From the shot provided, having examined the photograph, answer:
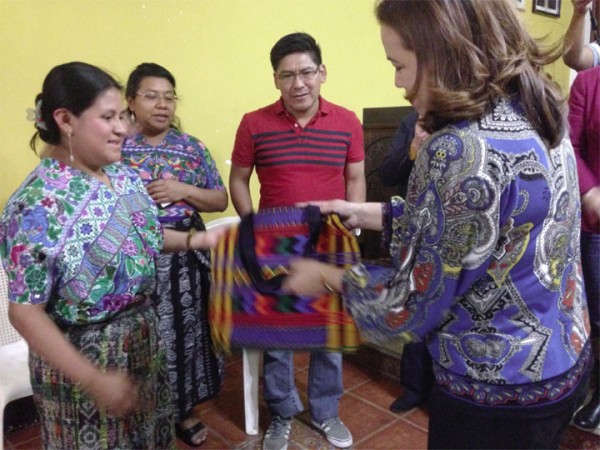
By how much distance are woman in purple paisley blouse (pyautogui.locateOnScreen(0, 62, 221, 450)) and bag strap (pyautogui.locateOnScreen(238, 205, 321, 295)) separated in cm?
29

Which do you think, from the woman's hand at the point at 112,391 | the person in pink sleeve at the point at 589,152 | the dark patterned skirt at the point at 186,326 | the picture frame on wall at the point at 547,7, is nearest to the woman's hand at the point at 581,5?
the person in pink sleeve at the point at 589,152

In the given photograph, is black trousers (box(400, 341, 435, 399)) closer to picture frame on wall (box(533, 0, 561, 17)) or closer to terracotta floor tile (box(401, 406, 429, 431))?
terracotta floor tile (box(401, 406, 429, 431))

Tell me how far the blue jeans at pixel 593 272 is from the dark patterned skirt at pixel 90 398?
1.76 meters

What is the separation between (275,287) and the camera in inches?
43.6

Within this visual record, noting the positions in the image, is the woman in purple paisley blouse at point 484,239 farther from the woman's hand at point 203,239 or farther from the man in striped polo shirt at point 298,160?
the man in striped polo shirt at point 298,160

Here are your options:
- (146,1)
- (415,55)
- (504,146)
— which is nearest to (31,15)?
(146,1)

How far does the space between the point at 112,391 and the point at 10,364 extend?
1.06m

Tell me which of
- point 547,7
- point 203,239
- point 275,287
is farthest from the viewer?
point 547,7

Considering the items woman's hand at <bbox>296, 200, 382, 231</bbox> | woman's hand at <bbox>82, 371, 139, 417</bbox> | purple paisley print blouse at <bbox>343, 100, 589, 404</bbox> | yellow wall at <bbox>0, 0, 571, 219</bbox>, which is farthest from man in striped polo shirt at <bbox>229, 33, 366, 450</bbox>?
purple paisley print blouse at <bbox>343, 100, 589, 404</bbox>

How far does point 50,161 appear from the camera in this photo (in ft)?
4.19

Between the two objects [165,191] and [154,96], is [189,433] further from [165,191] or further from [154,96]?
[154,96]

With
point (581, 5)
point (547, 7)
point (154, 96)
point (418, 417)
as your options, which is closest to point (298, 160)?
point (154, 96)

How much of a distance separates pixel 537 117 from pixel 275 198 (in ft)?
4.76

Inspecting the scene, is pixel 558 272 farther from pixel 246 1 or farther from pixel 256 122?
pixel 246 1
